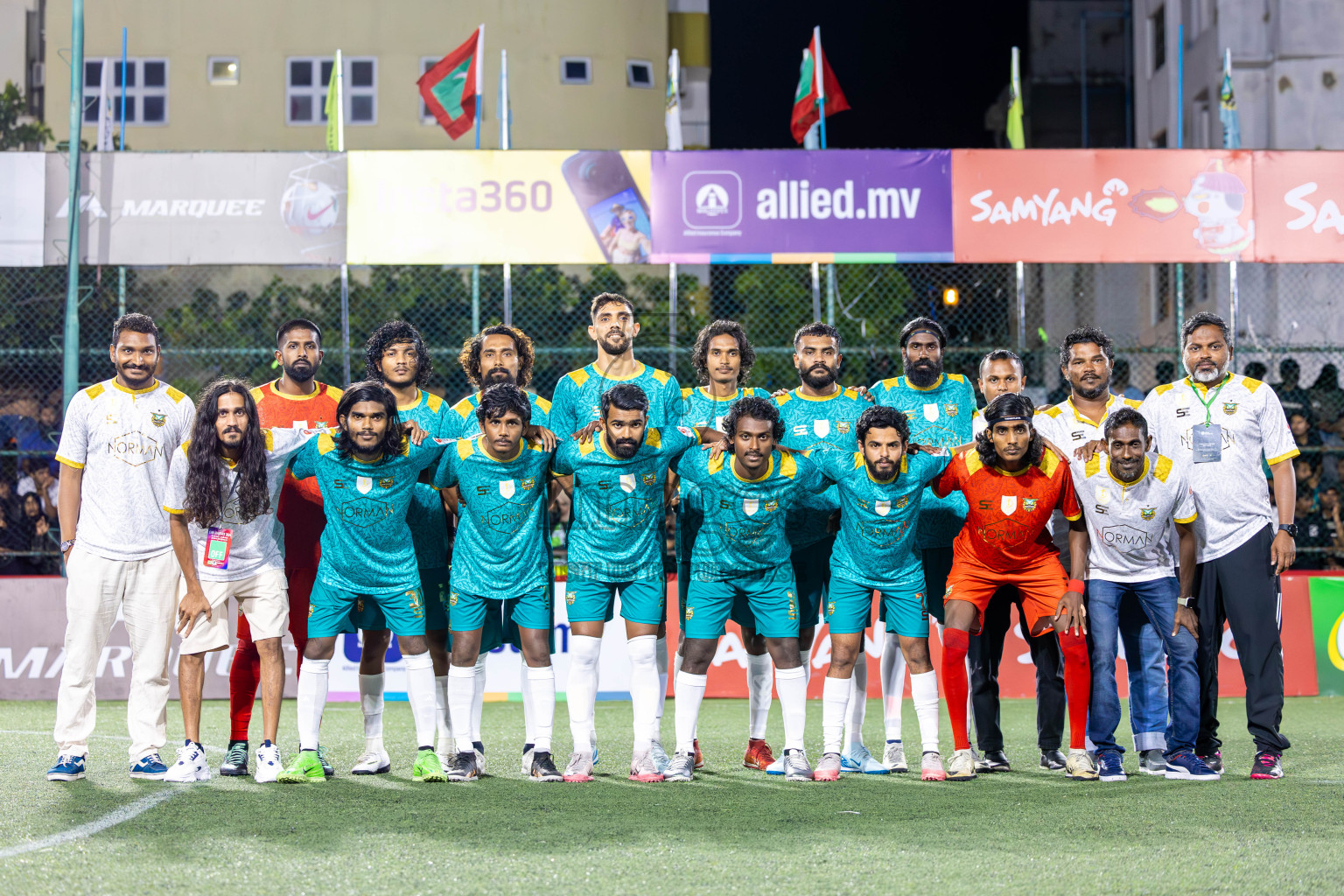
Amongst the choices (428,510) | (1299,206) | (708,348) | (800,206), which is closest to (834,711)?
(708,348)

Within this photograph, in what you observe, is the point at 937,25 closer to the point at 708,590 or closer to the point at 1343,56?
the point at 1343,56

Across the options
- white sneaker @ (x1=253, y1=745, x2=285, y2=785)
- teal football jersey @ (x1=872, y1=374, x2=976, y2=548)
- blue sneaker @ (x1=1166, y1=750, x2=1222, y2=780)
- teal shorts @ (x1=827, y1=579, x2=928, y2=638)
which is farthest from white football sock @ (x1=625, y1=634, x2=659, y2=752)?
blue sneaker @ (x1=1166, y1=750, x2=1222, y2=780)

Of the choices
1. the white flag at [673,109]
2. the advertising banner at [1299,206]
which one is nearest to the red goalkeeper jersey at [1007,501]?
the advertising banner at [1299,206]

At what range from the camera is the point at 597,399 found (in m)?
6.80

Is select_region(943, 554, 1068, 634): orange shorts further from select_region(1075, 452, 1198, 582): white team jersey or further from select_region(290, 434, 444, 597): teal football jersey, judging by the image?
select_region(290, 434, 444, 597): teal football jersey

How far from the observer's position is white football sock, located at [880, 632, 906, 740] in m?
6.69

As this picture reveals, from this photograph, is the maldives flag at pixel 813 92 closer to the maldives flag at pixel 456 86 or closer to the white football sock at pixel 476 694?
the maldives flag at pixel 456 86

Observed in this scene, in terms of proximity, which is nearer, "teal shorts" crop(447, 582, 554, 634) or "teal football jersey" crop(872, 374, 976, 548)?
"teal shorts" crop(447, 582, 554, 634)

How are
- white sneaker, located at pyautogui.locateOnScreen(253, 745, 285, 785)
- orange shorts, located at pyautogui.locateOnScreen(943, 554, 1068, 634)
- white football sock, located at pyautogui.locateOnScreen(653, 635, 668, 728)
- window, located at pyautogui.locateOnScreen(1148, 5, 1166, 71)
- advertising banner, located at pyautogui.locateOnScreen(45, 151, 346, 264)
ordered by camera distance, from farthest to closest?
window, located at pyautogui.locateOnScreen(1148, 5, 1166, 71)
advertising banner, located at pyautogui.locateOnScreen(45, 151, 346, 264)
white football sock, located at pyautogui.locateOnScreen(653, 635, 668, 728)
orange shorts, located at pyautogui.locateOnScreen(943, 554, 1068, 634)
white sneaker, located at pyautogui.locateOnScreen(253, 745, 285, 785)

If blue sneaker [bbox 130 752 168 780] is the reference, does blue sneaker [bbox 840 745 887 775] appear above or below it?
below

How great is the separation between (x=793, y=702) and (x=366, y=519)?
6.82ft

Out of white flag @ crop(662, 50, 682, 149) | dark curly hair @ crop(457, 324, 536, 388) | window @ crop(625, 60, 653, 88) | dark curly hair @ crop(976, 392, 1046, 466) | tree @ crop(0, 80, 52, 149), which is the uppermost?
window @ crop(625, 60, 653, 88)

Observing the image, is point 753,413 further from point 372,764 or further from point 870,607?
point 372,764

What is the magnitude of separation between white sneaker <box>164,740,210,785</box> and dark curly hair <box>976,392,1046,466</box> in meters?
3.75
